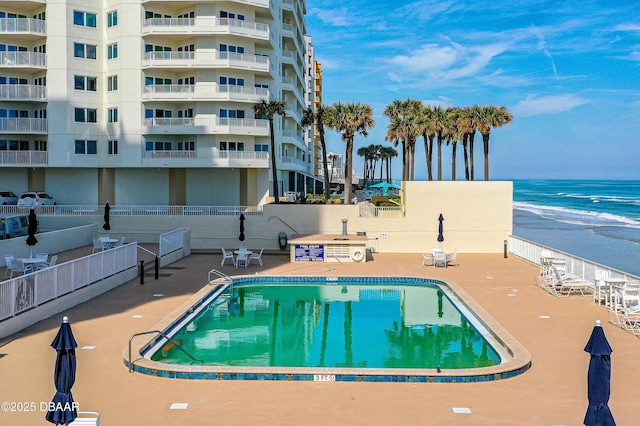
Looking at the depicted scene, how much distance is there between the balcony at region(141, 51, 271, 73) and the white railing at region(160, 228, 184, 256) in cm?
1583

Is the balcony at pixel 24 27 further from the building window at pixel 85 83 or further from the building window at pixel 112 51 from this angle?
the building window at pixel 112 51

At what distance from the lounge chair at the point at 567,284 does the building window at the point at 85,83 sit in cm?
3406

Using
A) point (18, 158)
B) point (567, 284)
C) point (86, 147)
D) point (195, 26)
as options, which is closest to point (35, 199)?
point (18, 158)

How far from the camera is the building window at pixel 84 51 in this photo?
136 feet

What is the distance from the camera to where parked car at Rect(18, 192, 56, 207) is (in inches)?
1523

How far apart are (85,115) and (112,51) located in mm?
4899

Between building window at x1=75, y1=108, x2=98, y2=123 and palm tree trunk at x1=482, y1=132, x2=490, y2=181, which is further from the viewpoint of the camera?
palm tree trunk at x1=482, y1=132, x2=490, y2=181

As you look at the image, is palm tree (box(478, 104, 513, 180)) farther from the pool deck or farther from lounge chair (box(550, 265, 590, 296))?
the pool deck

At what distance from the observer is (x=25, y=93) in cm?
4100

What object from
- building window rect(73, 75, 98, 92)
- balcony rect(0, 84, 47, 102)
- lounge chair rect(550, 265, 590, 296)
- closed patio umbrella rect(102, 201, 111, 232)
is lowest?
lounge chair rect(550, 265, 590, 296)

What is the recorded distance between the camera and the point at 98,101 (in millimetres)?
42500

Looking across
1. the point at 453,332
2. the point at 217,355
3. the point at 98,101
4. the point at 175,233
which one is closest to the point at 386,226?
the point at 175,233

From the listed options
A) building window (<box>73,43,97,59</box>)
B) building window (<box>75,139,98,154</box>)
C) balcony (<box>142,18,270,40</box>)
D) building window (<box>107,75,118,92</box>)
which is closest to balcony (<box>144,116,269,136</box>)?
building window (<box>107,75,118,92</box>)

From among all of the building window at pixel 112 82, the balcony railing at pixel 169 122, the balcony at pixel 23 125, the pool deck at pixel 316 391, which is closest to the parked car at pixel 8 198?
the balcony at pixel 23 125
